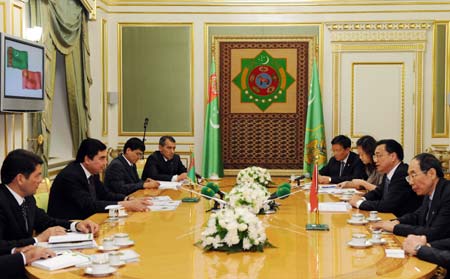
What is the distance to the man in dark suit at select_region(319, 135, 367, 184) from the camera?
693 centimetres

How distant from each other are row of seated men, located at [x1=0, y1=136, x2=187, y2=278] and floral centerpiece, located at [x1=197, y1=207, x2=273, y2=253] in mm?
804

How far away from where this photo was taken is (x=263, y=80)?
977 centimetres

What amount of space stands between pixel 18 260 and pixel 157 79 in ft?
22.9

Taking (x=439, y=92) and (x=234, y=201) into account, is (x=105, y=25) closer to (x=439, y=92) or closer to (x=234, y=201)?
(x=439, y=92)

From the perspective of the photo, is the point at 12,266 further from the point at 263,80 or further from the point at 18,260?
the point at 263,80

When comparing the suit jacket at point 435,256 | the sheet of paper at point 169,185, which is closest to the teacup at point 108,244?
the suit jacket at point 435,256

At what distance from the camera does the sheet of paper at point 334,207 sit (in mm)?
4824

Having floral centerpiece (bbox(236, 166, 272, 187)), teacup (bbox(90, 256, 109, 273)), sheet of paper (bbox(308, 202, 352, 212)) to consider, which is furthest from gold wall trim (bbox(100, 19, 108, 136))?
teacup (bbox(90, 256, 109, 273))

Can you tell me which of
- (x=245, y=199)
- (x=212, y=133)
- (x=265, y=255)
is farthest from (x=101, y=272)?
(x=212, y=133)

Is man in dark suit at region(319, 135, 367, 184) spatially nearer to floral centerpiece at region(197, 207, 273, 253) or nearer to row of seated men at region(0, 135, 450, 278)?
row of seated men at region(0, 135, 450, 278)

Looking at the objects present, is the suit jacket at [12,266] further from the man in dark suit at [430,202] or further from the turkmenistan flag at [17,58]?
the turkmenistan flag at [17,58]

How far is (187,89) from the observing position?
9.87 meters

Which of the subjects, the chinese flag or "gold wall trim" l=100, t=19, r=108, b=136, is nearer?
the chinese flag

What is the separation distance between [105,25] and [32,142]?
3426mm
